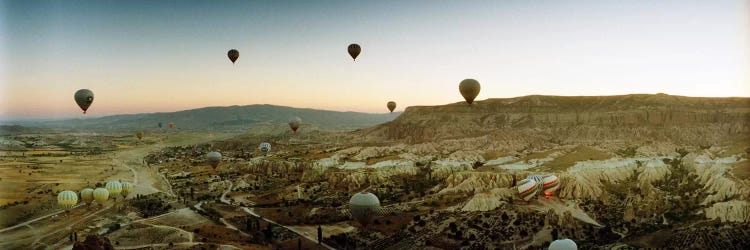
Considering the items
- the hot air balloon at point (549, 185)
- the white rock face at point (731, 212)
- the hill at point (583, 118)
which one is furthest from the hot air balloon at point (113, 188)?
the hill at point (583, 118)

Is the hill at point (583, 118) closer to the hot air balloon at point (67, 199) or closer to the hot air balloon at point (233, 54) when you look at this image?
the hot air balloon at point (233, 54)

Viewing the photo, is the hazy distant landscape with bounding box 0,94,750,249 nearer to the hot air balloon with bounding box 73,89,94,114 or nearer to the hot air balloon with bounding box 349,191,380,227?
the hot air balloon with bounding box 349,191,380,227

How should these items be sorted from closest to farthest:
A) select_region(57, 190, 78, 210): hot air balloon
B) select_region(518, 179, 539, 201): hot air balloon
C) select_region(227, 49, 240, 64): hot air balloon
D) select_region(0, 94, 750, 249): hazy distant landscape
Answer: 1. select_region(0, 94, 750, 249): hazy distant landscape
2. select_region(57, 190, 78, 210): hot air balloon
3. select_region(518, 179, 539, 201): hot air balloon
4. select_region(227, 49, 240, 64): hot air balloon

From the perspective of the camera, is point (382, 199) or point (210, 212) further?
point (382, 199)

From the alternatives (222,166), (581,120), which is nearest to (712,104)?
(581,120)

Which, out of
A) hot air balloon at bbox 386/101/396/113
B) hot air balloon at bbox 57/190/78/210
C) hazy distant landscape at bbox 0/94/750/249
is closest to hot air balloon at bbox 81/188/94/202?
hot air balloon at bbox 57/190/78/210

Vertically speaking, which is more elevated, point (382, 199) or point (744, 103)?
point (744, 103)

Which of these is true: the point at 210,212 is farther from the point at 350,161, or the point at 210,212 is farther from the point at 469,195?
the point at 350,161
